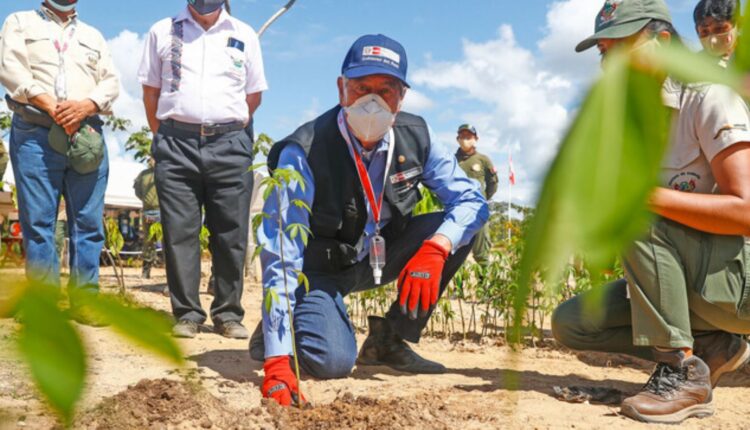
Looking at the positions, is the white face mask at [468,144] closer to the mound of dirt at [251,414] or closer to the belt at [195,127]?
the belt at [195,127]

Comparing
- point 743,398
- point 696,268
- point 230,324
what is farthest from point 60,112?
point 743,398

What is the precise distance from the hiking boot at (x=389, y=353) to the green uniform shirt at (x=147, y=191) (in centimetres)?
391

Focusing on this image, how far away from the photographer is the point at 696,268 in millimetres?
2168

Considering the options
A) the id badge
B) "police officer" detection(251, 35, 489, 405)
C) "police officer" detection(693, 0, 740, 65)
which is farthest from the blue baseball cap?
"police officer" detection(693, 0, 740, 65)

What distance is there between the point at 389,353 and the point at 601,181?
2783mm

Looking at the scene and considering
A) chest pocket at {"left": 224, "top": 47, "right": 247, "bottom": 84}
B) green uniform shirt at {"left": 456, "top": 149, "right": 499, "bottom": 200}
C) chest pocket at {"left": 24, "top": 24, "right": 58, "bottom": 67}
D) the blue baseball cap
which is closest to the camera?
chest pocket at {"left": 24, "top": 24, "right": 58, "bottom": 67}

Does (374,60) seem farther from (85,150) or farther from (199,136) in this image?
(199,136)

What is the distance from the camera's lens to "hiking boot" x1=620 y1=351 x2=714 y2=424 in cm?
210

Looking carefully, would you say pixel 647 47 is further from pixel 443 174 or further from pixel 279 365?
pixel 443 174

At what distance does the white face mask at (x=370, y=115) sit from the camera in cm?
246

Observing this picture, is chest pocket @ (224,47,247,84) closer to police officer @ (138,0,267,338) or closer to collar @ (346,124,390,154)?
police officer @ (138,0,267,338)

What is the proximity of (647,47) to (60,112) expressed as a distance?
2443 millimetres

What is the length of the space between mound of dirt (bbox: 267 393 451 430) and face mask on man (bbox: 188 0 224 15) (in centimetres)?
175

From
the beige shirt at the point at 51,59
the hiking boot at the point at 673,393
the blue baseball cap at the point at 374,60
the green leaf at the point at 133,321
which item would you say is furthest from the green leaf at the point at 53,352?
the blue baseball cap at the point at 374,60
